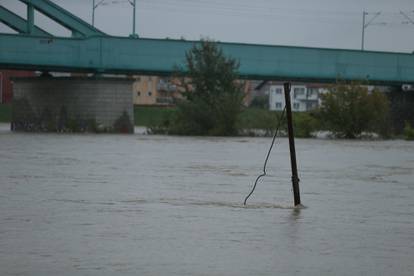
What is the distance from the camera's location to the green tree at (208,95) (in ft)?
217

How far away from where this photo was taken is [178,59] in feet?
236

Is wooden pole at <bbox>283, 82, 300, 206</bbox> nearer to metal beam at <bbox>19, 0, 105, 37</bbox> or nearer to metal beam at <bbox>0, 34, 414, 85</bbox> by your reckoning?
metal beam at <bbox>0, 34, 414, 85</bbox>

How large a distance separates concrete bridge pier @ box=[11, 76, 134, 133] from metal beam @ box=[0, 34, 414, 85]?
1469 millimetres

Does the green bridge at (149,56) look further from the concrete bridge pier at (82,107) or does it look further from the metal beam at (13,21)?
the concrete bridge pier at (82,107)

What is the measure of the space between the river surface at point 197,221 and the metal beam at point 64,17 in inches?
1731

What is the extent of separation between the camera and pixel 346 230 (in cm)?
1466

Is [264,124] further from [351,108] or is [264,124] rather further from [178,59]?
[178,59]

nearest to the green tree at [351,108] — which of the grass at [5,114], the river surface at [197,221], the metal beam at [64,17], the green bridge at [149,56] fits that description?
the green bridge at [149,56]

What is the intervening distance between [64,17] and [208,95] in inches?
493

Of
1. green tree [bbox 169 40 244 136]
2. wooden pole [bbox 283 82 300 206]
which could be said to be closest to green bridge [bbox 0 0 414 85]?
green tree [bbox 169 40 244 136]

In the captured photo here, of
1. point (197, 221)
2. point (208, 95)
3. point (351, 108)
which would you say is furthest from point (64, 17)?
point (197, 221)

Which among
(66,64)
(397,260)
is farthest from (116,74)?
(397,260)

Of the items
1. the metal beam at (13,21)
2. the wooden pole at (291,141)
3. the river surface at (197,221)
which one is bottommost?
the river surface at (197,221)

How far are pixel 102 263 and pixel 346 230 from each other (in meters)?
4.95
